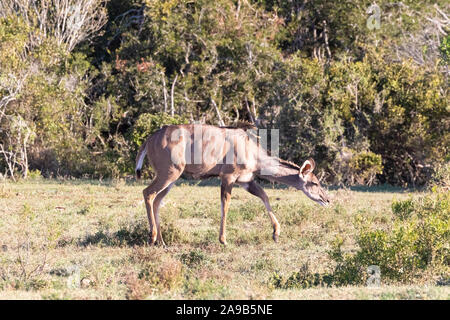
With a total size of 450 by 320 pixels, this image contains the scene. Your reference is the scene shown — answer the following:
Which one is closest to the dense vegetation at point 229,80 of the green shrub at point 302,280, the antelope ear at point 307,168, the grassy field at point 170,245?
the grassy field at point 170,245

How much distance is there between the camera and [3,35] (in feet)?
58.6

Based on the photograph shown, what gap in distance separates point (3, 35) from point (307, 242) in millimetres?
10553

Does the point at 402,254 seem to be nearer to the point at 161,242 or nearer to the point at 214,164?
the point at 214,164

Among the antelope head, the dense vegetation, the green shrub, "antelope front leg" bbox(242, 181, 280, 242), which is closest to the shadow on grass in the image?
"antelope front leg" bbox(242, 181, 280, 242)

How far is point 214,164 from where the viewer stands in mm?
10945

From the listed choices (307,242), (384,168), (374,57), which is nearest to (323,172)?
(384,168)

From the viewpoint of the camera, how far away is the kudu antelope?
10688mm

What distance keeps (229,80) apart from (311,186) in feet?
30.2

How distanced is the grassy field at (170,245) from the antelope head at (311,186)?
2.12 feet

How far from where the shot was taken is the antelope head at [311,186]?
35.8ft

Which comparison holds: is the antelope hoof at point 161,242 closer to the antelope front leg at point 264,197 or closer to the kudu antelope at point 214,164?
the kudu antelope at point 214,164

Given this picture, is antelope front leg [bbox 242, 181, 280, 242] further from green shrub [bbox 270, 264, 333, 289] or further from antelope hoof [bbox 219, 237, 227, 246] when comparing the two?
green shrub [bbox 270, 264, 333, 289]

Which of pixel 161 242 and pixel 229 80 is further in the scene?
pixel 229 80

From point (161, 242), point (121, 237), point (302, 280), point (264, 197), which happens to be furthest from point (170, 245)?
point (302, 280)
